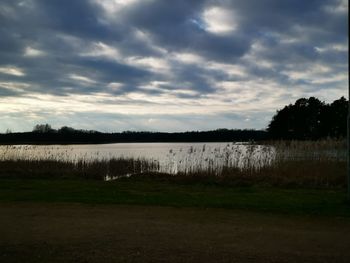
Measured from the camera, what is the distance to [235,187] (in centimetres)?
1571

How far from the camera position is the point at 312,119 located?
67.2 metres

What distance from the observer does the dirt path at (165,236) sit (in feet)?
19.4

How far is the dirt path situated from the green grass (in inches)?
40.0

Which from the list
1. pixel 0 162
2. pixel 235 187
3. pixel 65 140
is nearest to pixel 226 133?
pixel 65 140

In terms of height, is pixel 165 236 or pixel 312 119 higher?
pixel 312 119

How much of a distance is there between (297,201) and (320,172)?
6.59 metres

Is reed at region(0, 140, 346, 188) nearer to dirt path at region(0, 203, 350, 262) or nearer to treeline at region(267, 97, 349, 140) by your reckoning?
dirt path at region(0, 203, 350, 262)

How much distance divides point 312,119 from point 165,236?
210 ft

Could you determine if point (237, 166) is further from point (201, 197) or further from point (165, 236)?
point (165, 236)

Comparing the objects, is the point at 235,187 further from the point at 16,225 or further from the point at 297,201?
the point at 16,225

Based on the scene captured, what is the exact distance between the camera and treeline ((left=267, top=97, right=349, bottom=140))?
60812 millimetres

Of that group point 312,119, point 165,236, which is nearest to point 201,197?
point 165,236

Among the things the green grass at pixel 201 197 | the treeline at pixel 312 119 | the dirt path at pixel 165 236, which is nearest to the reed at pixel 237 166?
the green grass at pixel 201 197

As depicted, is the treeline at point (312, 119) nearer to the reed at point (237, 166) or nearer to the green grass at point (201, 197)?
the reed at point (237, 166)
